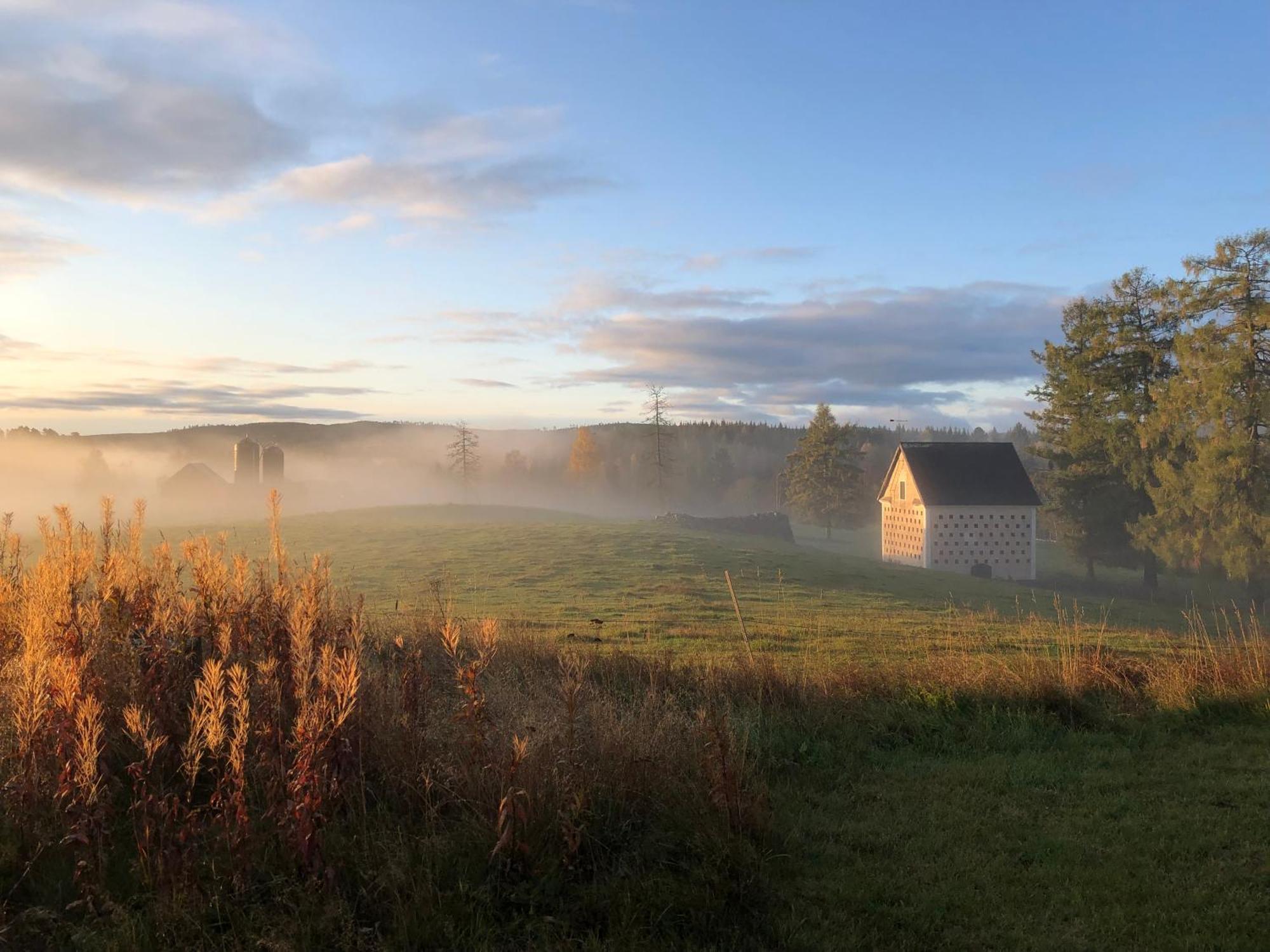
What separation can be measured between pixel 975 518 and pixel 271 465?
4872 centimetres

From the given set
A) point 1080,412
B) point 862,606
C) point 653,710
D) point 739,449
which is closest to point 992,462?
point 1080,412

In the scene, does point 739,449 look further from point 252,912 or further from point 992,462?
point 252,912

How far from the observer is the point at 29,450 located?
7056 centimetres

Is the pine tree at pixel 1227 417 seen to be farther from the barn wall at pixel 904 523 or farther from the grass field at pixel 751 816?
the grass field at pixel 751 816

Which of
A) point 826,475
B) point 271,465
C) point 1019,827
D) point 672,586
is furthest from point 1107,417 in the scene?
point 271,465

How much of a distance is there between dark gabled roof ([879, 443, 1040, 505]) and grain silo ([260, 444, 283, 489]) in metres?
45.0

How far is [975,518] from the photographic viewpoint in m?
38.4

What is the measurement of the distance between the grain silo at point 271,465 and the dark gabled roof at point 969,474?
44970 millimetres

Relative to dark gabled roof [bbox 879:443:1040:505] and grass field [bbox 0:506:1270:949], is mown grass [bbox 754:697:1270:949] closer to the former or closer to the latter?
grass field [bbox 0:506:1270:949]

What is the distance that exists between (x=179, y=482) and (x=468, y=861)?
6286 centimetres

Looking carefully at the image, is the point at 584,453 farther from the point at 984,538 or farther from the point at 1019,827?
the point at 1019,827

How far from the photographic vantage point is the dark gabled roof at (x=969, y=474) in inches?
1513

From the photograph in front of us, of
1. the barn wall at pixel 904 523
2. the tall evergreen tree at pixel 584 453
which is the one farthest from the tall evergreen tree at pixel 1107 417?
the tall evergreen tree at pixel 584 453

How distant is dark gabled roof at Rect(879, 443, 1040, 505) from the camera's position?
3844 cm
